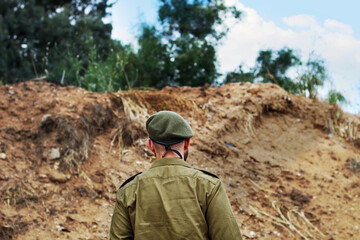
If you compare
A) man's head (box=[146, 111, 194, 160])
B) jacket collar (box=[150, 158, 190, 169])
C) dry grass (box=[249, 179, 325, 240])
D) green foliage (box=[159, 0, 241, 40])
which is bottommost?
dry grass (box=[249, 179, 325, 240])

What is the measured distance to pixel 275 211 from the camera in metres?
4.76

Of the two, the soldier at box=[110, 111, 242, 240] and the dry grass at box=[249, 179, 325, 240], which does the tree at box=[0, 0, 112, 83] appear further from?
the soldier at box=[110, 111, 242, 240]

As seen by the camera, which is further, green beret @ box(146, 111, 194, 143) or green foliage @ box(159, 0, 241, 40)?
green foliage @ box(159, 0, 241, 40)

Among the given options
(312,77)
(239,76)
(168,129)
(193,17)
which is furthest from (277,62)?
(168,129)

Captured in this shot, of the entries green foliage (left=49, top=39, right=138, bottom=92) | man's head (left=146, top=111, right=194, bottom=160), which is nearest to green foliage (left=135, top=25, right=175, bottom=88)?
green foliage (left=49, top=39, right=138, bottom=92)

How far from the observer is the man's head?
5.84ft

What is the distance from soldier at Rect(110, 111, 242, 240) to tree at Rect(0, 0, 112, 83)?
11759 millimetres

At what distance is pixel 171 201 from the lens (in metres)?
1.72

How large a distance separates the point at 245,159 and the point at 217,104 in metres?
1.25

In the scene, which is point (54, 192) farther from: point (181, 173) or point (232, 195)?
point (181, 173)

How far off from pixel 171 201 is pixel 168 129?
37 cm

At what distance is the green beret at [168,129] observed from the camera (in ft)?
5.83

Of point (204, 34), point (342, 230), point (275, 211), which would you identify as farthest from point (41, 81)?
point (204, 34)

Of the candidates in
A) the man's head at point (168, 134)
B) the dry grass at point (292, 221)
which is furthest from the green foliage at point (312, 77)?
the man's head at point (168, 134)
